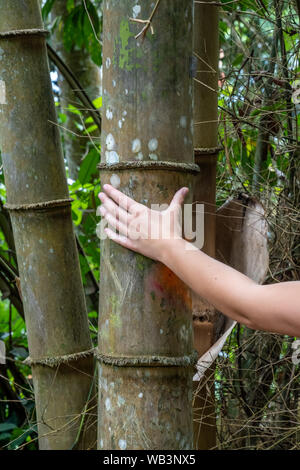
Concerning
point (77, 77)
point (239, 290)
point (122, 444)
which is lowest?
point (122, 444)

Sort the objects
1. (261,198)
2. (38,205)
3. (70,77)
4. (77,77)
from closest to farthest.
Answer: (38,205), (261,198), (70,77), (77,77)

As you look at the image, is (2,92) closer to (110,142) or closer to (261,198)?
(110,142)

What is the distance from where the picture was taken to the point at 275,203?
1.87m

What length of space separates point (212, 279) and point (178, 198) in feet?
0.49

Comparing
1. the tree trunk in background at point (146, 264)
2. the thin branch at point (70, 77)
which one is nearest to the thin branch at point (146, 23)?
the tree trunk in background at point (146, 264)

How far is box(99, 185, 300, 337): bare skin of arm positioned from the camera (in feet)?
3.28

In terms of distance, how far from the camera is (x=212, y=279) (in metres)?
1.02

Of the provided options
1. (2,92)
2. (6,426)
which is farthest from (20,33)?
(6,426)

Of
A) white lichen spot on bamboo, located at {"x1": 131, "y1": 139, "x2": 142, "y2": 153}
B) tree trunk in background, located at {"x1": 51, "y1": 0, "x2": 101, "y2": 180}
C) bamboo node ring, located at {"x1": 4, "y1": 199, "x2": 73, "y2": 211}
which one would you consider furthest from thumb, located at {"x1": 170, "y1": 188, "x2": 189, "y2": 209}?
tree trunk in background, located at {"x1": 51, "y1": 0, "x2": 101, "y2": 180}

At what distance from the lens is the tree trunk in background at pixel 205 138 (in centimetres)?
152

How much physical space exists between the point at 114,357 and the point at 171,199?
0.29 metres

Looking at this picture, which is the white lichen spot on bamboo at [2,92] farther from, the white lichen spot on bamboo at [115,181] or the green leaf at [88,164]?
the green leaf at [88,164]

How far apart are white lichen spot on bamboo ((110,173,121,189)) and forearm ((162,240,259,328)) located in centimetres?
14
